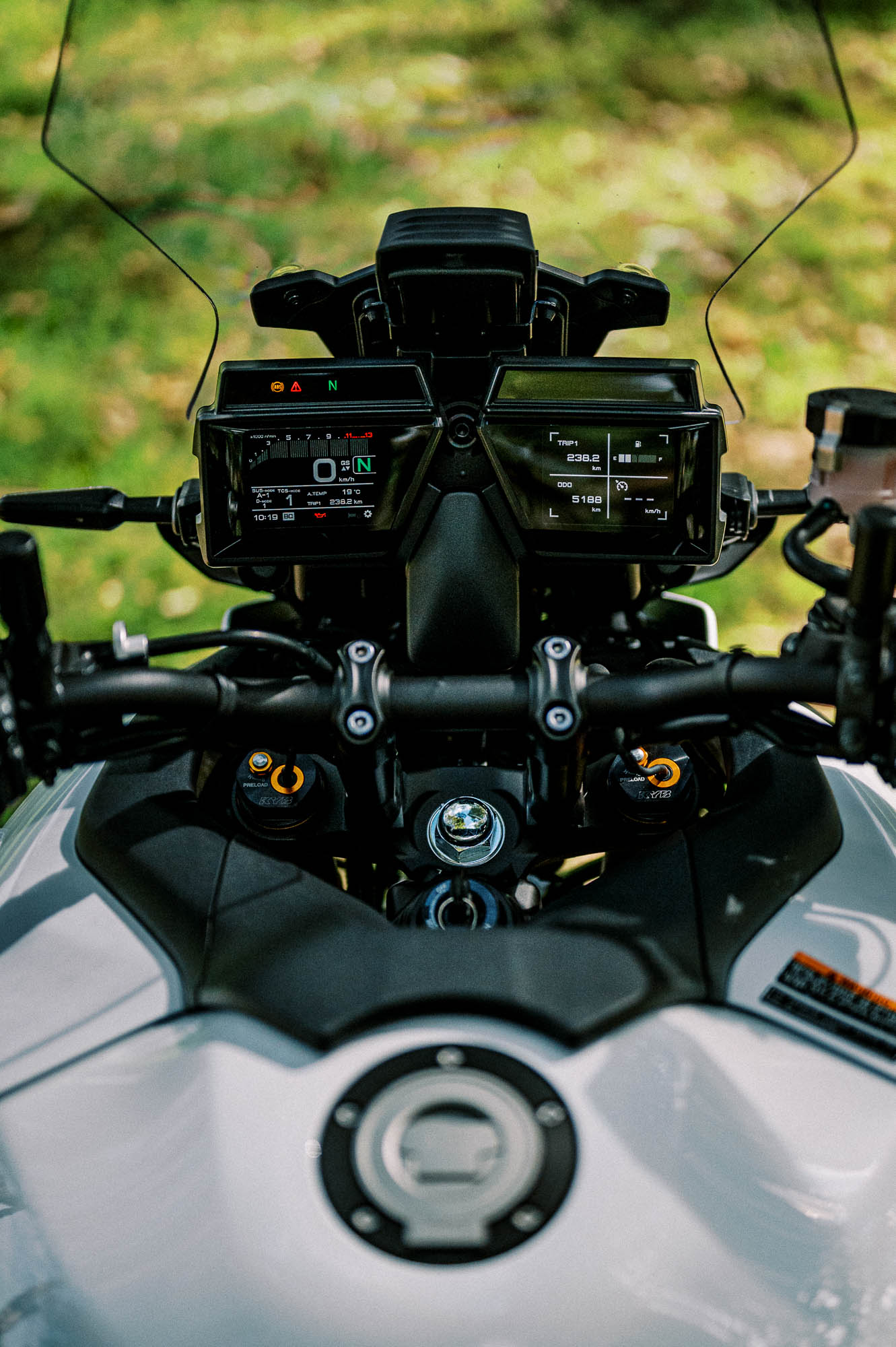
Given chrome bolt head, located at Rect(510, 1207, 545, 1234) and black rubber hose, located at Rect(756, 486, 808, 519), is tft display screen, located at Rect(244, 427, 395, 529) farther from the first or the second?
chrome bolt head, located at Rect(510, 1207, 545, 1234)

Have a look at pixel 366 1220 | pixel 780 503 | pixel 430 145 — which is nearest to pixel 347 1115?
pixel 366 1220

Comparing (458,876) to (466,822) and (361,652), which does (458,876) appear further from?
(361,652)

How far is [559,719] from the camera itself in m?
1.19

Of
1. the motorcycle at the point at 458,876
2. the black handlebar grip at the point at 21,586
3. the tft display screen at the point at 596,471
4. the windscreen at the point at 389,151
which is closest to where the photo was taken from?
the motorcycle at the point at 458,876

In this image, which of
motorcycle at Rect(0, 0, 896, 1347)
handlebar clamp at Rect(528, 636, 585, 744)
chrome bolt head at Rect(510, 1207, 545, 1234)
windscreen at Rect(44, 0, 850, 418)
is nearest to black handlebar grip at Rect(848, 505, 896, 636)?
motorcycle at Rect(0, 0, 896, 1347)

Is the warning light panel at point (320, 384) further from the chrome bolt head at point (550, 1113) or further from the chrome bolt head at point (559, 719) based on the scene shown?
the chrome bolt head at point (550, 1113)

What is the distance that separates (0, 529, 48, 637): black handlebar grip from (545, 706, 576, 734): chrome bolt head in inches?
18.8

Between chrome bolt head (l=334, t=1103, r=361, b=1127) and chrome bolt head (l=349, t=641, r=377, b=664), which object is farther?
chrome bolt head (l=349, t=641, r=377, b=664)

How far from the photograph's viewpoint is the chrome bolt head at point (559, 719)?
3.89 feet

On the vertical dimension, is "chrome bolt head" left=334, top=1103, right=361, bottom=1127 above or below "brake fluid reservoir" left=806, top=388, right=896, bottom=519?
below

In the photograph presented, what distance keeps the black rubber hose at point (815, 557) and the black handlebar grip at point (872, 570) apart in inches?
6.1

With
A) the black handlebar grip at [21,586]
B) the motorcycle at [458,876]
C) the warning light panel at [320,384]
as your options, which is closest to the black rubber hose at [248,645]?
the motorcycle at [458,876]

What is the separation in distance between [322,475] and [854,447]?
A: 583mm

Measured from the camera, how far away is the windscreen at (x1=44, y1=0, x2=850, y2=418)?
1.64 meters
